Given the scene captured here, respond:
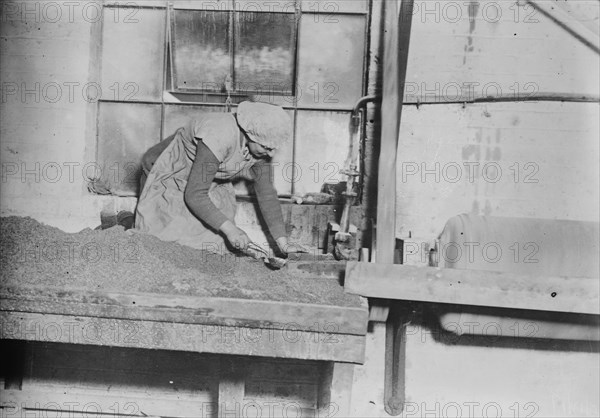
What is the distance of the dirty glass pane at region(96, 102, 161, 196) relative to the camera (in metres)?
3.21

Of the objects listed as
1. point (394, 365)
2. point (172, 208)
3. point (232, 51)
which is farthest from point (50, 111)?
point (394, 365)

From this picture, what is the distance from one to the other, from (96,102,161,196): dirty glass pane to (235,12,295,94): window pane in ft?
1.88

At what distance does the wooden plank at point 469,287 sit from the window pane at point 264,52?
147 centimetres

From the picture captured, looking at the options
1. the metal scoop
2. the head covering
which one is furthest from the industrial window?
the metal scoop

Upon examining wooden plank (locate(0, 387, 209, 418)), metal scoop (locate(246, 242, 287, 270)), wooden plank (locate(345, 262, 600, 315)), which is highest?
metal scoop (locate(246, 242, 287, 270))

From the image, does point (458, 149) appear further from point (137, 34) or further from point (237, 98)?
point (137, 34)

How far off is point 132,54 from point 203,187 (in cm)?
131

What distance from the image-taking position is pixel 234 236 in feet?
7.66

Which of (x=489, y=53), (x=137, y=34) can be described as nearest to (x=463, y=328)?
(x=489, y=53)

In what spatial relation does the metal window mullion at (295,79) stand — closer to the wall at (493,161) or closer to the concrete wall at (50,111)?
the wall at (493,161)

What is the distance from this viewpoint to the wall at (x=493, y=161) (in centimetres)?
297

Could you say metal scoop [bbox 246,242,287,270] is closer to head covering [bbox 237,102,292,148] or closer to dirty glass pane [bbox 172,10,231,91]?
head covering [bbox 237,102,292,148]

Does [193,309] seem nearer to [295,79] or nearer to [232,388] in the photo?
[232,388]

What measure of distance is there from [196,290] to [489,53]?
2085 mm
